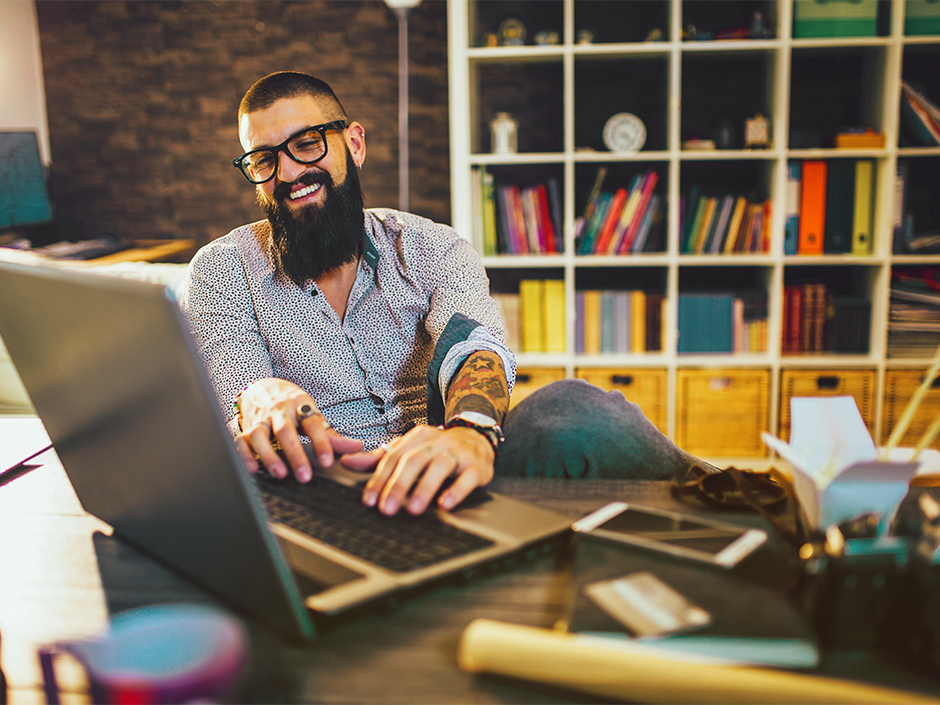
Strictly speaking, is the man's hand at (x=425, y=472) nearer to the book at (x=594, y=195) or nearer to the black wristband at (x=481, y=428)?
the black wristband at (x=481, y=428)

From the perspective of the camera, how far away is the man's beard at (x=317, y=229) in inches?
60.2

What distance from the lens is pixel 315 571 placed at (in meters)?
0.64

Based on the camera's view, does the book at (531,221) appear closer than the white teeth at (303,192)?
No

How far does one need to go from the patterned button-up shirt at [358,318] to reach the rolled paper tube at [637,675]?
0.97 meters

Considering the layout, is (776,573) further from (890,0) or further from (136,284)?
(890,0)

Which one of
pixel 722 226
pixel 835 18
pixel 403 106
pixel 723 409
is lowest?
pixel 723 409

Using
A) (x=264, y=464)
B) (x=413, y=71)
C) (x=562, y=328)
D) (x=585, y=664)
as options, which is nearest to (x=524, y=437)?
(x=264, y=464)

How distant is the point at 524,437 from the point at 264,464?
1.22 ft

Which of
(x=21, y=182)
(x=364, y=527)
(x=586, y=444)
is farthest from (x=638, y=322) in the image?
(x=21, y=182)

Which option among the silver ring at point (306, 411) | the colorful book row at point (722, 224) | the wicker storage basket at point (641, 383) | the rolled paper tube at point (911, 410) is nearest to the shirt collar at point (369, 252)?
the silver ring at point (306, 411)

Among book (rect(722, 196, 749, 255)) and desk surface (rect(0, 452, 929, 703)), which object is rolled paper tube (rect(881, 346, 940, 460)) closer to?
desk surface (rect(0, 452, 929, 703))

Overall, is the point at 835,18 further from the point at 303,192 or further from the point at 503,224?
the point at 303,192

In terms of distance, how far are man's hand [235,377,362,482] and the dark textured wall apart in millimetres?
2226

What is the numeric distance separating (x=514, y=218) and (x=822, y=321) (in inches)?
48.3
